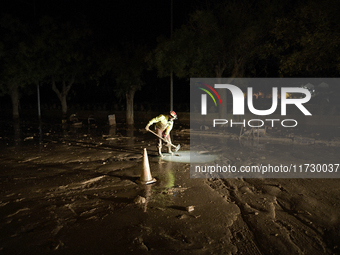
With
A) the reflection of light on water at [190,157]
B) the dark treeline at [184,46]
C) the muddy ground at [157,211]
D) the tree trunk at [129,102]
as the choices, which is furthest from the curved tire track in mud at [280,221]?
the tree trunk at [129,102]

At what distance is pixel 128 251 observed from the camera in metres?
3.73

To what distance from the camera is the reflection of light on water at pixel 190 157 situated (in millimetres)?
9016

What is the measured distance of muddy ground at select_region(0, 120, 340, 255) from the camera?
3.90 meters

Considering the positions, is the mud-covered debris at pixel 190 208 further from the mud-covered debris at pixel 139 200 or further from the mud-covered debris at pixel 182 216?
the mud-covered debris at pixel 139 200

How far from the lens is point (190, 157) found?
951cm

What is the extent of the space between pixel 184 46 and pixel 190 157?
836 centimetres

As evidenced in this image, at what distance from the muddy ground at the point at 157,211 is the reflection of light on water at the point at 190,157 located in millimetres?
435

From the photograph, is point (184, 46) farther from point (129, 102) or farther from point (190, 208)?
point (190, 208)

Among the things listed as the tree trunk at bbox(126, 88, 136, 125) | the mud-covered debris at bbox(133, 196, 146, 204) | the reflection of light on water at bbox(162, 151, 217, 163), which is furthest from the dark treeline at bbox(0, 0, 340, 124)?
the mud-covered debris at bbox(133, 196, 146, 204)

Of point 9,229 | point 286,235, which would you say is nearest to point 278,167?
point 286,235

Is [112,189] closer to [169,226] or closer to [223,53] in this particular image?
[169,226]

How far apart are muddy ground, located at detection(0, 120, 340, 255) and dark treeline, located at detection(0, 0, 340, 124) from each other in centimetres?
745

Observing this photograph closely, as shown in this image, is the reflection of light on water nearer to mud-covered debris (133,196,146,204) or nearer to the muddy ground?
the muddy ground

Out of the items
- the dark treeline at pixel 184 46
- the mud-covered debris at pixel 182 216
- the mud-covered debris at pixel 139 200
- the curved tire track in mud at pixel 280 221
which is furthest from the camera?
the dark treeline at pixel 184 46
